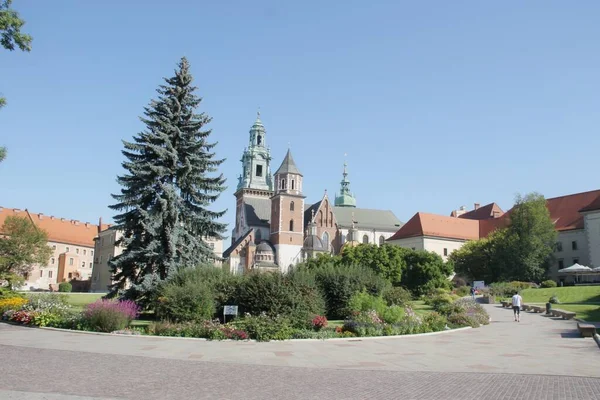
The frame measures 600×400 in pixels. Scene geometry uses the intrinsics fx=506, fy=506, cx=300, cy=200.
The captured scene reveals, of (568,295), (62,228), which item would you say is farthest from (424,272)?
(62,228)

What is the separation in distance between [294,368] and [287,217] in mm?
72408

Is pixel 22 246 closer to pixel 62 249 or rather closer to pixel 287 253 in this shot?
pixel 62 249

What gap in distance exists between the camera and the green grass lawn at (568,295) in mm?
39250

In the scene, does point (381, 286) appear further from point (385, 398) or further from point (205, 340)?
point (385, 398)

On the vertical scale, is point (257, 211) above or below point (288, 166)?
below

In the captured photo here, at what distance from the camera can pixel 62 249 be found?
9462cm

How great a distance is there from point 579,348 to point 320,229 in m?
75.4

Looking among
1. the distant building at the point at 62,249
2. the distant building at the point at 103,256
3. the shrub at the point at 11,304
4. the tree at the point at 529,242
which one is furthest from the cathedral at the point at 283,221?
the shrub at the point at 11,304

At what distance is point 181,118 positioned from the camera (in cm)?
2978

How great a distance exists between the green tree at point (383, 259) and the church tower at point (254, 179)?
3991 cm

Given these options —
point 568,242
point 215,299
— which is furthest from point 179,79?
point 568,242

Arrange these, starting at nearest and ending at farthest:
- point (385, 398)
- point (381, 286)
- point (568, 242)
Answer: point (385, 398)
point (381, 286)
point (568, 242)

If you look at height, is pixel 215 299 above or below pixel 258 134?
below

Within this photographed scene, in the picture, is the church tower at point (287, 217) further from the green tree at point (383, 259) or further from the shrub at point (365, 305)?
the shrub at point (365, 305)
